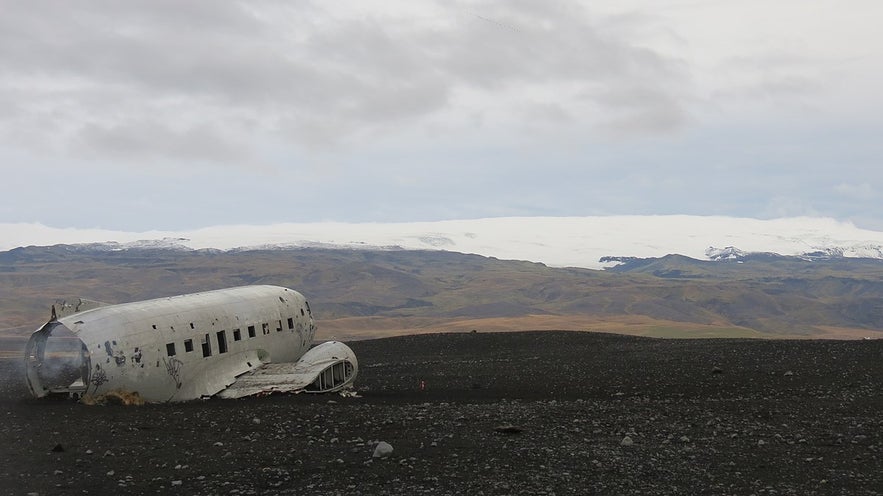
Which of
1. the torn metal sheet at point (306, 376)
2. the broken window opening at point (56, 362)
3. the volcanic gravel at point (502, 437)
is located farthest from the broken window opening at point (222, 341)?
the broken window opening at point (56, 362)

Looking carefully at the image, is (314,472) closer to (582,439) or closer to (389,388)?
(582,439)

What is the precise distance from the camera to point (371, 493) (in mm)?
16922

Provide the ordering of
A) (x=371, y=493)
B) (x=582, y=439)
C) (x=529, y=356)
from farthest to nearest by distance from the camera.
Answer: (x=529, y=356), (x=582, y=439), (x=371, y=493)

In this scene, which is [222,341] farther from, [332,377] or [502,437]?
[502,437]

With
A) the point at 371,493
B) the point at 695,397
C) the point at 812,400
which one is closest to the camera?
the point at 371,493

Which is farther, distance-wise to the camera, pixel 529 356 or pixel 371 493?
pixel 529 356

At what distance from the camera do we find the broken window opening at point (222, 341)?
31.5 meters

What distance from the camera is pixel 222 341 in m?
31.6

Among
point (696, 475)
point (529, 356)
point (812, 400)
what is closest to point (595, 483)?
point (696, 475)

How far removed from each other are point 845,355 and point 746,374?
5.84 m

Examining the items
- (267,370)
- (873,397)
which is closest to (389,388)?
(267,370)

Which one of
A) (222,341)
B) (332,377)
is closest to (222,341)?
(222,341)

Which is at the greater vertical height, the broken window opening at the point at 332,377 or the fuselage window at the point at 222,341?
the fuselage window at the point at 222,341

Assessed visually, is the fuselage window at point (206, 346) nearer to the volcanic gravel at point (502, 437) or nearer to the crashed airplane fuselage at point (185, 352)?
the crashed airplane fuselage at point (185, 352)
